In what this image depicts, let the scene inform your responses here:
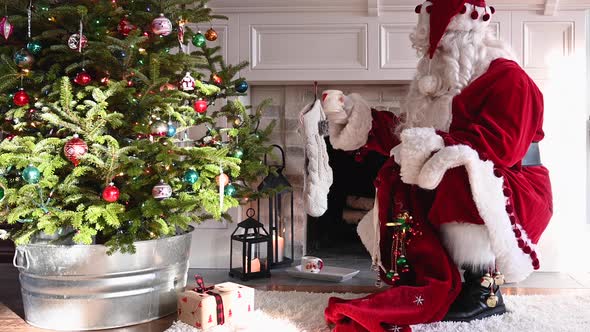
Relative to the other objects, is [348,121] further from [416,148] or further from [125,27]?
[125,27]

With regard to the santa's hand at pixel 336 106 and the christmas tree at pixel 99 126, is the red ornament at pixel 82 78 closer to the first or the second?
the christmas tree at pixel 99 126

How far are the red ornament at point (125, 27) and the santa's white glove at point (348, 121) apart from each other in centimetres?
77

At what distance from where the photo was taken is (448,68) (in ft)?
6.59

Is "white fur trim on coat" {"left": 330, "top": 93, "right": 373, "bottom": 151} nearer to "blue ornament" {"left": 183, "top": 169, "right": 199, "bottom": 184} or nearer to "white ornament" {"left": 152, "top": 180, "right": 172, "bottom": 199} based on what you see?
"blue ornament" {"left": 183, "top": 169, "right": 199, "bottom": 184}

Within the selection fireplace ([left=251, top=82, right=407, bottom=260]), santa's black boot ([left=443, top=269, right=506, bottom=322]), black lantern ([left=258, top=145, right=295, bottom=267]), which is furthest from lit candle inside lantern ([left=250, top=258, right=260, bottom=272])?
santa's black boot ([left=443, top=269, right=506, bottom=322])

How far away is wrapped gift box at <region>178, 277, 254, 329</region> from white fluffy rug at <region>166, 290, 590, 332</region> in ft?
0.10

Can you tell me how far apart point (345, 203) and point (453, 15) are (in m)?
2.01

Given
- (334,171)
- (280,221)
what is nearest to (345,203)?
(334,171)

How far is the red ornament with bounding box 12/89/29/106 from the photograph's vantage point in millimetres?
2018

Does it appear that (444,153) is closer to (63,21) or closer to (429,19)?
(429,19)

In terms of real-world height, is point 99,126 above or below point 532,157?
above

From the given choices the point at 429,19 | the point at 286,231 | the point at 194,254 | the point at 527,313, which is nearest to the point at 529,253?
the point at 527,313

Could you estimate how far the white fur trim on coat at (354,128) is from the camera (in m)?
2.19

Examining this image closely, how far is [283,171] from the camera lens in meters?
3.40
